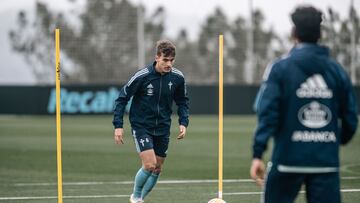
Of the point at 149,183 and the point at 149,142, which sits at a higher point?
the point at 149,142

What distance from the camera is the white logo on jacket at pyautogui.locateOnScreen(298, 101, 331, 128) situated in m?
6.03

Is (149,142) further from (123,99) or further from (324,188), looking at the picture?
(324,188)

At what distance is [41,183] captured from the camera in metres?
13.1

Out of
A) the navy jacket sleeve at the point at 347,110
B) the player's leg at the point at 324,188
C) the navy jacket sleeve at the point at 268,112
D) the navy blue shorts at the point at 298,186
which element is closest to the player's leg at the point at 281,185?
the navy blue shorts at the point at 298,186

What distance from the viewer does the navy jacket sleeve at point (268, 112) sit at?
5926mm

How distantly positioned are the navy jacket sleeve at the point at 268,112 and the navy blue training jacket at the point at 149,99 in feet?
13.7

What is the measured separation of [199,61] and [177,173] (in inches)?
984

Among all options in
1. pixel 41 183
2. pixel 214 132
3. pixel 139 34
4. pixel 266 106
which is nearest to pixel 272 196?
pixel 266 106

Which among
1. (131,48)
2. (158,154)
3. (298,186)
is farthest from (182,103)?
(131,48)

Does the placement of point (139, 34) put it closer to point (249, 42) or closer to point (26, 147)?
point (249, 42)

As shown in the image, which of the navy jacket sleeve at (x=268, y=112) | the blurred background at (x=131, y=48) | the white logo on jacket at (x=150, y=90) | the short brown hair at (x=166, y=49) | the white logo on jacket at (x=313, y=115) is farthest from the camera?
the blurred background at (x=131, y=48)

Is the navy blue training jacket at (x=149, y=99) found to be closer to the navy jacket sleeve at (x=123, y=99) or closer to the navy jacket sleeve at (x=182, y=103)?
the navy jacket sleeve at (x=123, y=99)

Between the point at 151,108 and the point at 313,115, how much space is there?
4306 mm

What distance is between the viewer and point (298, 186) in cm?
617
